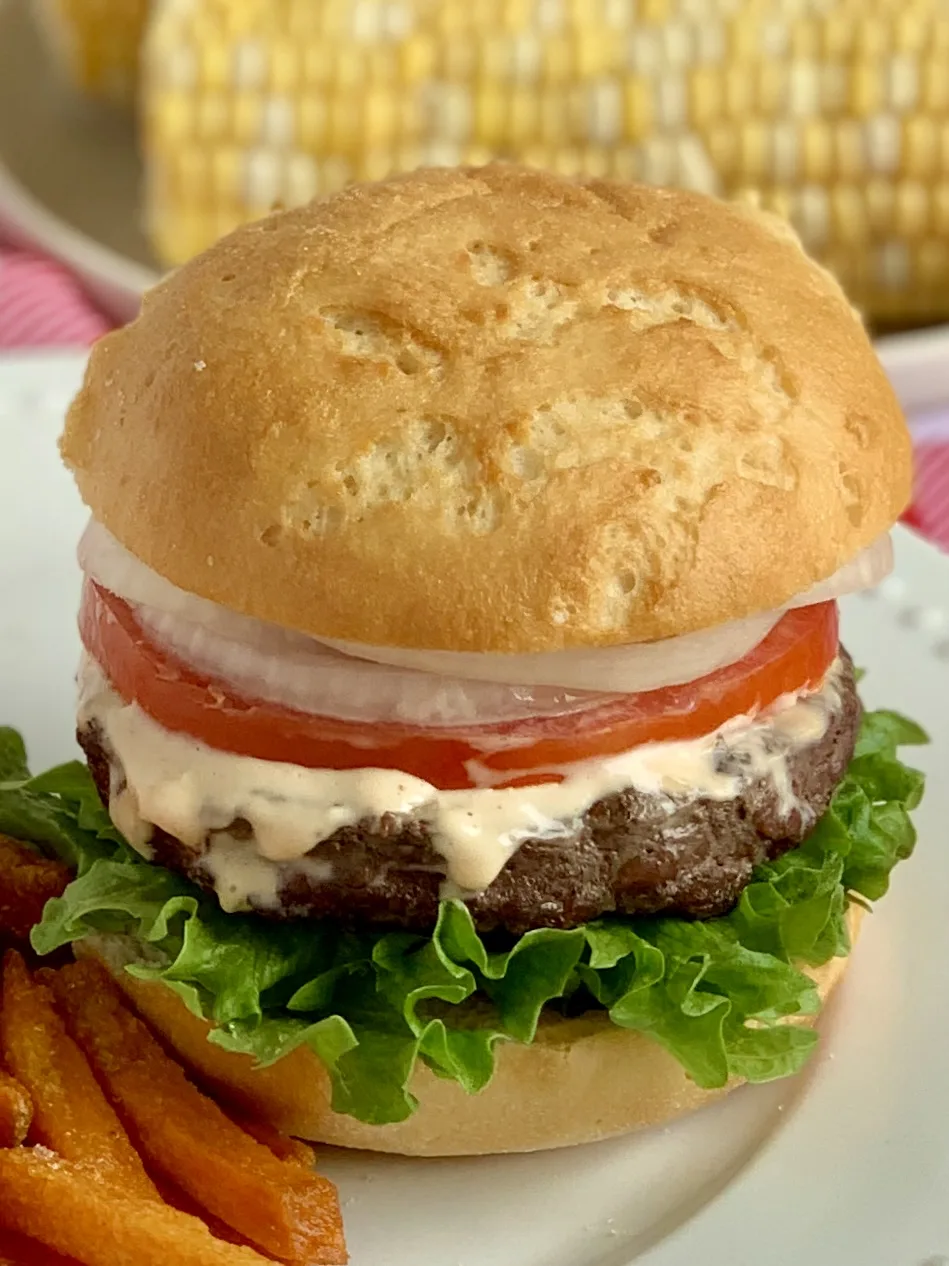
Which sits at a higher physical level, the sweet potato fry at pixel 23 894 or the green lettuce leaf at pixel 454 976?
the green lettuce leaf at pixel 454 976

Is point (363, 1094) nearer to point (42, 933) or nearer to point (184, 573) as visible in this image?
point (42, 933)

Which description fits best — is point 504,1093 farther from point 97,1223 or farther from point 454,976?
point 97,1223

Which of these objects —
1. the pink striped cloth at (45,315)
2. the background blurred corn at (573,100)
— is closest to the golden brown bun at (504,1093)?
the pink striped cloth at (45,315)

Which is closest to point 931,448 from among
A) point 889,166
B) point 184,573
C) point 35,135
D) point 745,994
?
point 889,166

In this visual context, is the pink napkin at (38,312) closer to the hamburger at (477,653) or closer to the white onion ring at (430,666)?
the hamburger at (477,653)

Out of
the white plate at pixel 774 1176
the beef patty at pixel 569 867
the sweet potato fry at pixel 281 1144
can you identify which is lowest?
the white plate at pixel 774 1176

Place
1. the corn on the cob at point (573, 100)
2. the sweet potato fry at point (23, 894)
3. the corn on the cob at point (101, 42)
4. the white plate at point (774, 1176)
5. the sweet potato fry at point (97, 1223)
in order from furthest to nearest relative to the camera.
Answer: the corn on the cob at point (101, 42) < the corn on the cob at point (573, 100) < the sweet potato fry at point (23, 894) < the white plate at point (774, 1176) < the sweet potato fry at point (97, 1223)

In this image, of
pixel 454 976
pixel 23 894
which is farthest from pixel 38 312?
pixel 454 976
